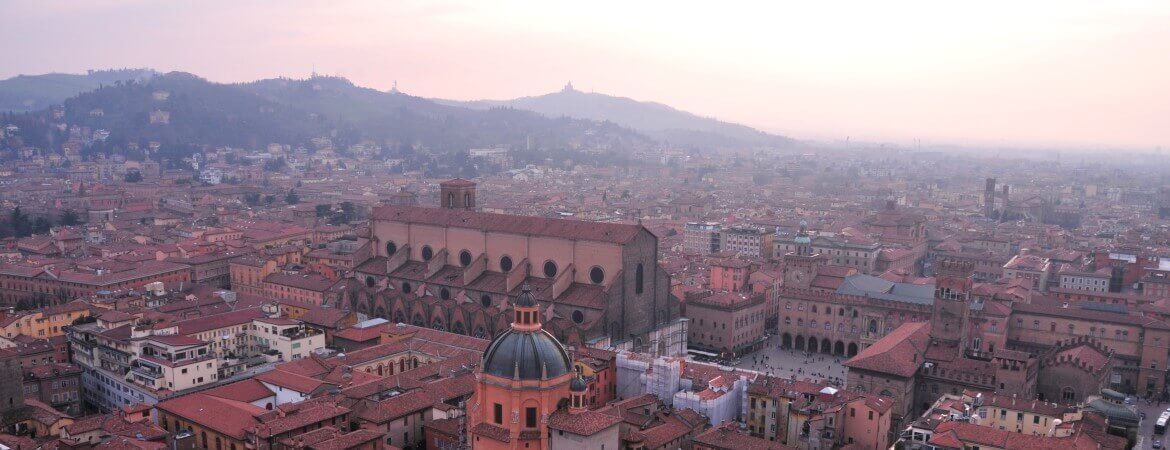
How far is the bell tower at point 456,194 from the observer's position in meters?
57.2

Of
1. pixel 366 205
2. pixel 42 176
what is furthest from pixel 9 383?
pixel 42 176

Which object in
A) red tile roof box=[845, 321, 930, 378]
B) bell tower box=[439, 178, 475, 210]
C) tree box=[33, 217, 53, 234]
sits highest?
bell tower box=[439, 178, 475, 210]

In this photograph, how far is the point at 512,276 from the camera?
4775cm

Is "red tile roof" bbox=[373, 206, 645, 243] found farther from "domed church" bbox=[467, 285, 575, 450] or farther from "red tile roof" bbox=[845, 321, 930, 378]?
"domed church" bbox=[467, 285, 575, 450]

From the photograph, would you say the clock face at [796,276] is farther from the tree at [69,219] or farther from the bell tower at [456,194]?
the tree at [69,219]

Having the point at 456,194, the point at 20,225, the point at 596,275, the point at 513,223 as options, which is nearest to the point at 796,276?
the point at 596,275

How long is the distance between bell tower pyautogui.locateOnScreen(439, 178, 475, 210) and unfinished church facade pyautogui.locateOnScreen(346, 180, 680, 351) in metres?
1.95

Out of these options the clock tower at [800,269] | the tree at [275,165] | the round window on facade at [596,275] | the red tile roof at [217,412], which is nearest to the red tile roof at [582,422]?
the red tile roof at [217,412]

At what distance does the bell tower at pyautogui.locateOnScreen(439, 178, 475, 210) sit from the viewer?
57.2 meters

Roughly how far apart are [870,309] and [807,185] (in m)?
144

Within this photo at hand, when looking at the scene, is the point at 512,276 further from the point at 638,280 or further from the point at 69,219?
the point at 69,219

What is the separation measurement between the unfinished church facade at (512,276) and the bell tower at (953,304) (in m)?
14.5

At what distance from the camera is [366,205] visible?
377 ft

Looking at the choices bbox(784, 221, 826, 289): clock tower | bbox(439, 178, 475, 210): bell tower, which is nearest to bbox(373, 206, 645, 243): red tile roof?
bbox(439, 178, 475, 210): bell tower
